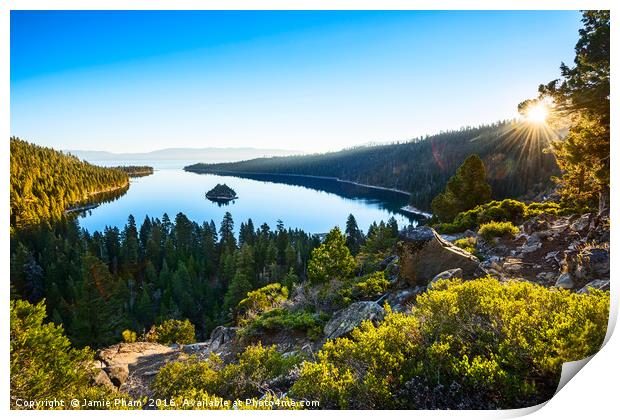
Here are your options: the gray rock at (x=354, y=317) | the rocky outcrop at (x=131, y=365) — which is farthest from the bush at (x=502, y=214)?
the rocky outcrop at (x=131, y=365)

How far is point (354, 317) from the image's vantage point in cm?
764

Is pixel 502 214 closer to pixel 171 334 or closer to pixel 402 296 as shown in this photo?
pixel 402 296

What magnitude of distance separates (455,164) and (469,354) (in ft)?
319

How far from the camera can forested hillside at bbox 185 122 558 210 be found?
43.4 metres

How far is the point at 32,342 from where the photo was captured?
5758 millimetres

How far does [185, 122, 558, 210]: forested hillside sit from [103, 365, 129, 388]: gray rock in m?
14.9

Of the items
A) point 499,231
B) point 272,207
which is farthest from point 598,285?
point 272,207

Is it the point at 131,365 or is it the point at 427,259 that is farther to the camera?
the point at 131,365

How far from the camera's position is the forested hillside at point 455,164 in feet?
142

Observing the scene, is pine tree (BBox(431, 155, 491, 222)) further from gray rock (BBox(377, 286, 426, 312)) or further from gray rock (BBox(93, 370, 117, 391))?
gray rock (BBox(93, 370, 117, 391))

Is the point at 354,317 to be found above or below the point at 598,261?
below

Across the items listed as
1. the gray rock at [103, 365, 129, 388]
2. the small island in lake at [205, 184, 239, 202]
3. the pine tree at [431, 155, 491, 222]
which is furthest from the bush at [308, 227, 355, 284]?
the small island in lake at [205, 184, 239, 202]
